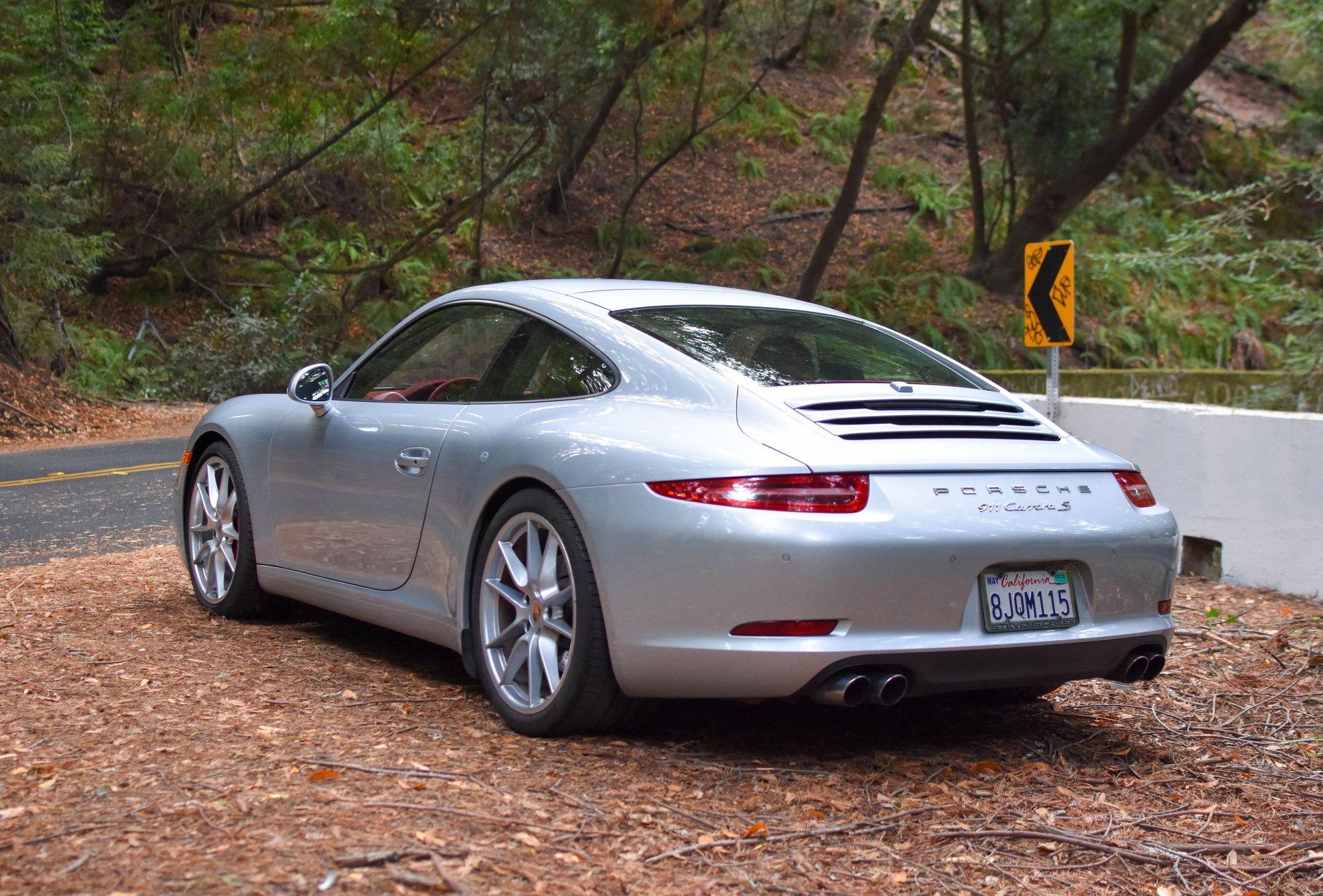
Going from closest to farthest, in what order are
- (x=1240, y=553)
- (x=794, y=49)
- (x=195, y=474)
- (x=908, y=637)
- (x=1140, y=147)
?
1. (x=908, y=637)
2. (x=195, y=474)
3. (x=1240, y=553)
4. (x=794, y=49)
5. (x=1140, y=147)

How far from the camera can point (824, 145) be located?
103 ft

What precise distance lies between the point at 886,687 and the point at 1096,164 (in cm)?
2122

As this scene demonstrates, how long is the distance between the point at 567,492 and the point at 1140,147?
107ft

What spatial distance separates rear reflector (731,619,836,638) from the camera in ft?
11.6

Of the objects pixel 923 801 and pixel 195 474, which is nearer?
pixel 923 801

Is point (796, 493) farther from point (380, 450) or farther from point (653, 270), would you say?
point (653, 270)

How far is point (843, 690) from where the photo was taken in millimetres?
3566

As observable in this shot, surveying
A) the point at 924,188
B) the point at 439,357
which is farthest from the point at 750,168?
the point at 439,357

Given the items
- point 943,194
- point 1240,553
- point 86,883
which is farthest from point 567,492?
point 943,194

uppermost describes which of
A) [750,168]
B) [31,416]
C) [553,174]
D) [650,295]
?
[750,168]

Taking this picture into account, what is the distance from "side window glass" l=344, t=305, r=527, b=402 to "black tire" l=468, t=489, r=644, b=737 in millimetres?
729

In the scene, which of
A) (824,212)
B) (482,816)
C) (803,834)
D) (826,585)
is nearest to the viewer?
(482,816)

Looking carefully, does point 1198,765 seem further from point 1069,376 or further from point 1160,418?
point 1069,376

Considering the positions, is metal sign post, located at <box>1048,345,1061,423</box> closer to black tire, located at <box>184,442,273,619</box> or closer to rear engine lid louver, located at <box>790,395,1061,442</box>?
rear engine lid louver, located at <box>790,395,1061,442</box>
